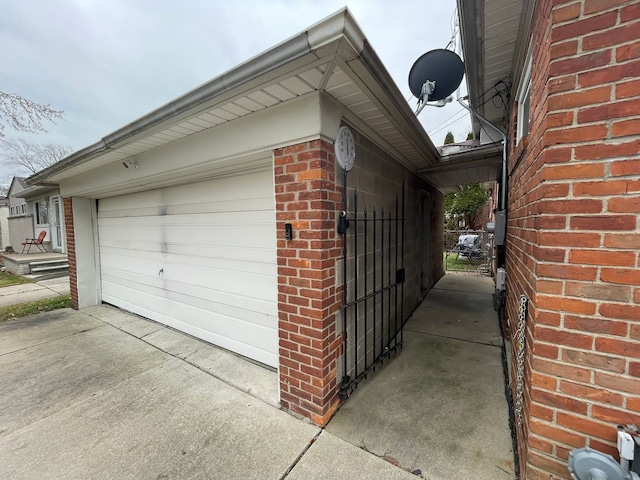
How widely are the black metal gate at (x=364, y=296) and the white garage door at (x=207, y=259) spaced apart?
83 centimetres

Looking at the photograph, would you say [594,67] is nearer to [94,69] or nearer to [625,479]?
[625,479]

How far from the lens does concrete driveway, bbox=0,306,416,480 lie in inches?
67.5

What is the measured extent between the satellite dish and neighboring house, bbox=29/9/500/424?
1.89ft

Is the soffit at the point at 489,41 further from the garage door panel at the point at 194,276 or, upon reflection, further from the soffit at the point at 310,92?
the garage door panel at the point at 194,276

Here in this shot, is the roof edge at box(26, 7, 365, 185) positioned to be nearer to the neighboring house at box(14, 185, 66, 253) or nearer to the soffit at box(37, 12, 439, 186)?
the soffit at box(37, 12, 439, 186)

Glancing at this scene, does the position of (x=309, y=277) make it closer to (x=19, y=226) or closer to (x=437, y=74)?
(x=437, y=74)

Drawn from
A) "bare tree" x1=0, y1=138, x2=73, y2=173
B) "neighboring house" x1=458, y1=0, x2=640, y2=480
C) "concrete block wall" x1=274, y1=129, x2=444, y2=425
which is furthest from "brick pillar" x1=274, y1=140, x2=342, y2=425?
"bare tree" x1=0, y1=138, x2=73, y2=173

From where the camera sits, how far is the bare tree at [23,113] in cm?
604

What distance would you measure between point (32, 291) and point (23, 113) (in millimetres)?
4271

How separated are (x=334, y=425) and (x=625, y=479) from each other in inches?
62.8

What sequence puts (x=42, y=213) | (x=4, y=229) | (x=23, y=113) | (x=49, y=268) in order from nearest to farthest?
(x=23, y=113), (x=49, y=268), (x=42, y=213), (x=4, y=229)

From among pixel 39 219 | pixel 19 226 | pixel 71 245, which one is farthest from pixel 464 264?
pixel 19 226

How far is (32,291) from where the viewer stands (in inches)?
253

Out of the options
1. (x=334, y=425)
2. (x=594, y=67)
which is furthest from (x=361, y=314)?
(x=594, y=67)
